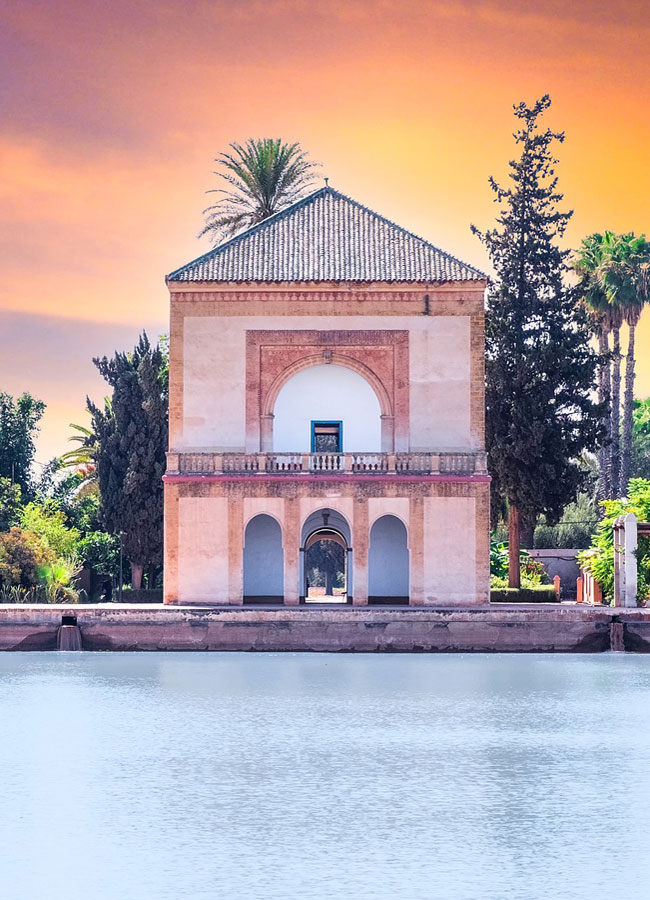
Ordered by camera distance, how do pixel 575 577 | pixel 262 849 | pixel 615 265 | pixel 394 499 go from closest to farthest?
1. pixel 262 849
2. pixel 394 499
3. pixel 575 577
4. pixel 615 265

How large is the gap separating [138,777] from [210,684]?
9.79 metres

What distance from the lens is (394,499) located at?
131 ft

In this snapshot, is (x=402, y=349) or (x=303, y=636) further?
(x=402, y=349)

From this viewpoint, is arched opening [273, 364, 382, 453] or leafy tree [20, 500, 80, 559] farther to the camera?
leafy tree [20, 500, 80, 559]

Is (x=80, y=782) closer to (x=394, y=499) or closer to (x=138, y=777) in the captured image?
(x=138, y=777)

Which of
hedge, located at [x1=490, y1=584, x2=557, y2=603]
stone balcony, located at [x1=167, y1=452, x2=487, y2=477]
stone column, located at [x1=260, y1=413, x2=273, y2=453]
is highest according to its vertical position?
stone column, located at [x1=260, y1=413, x2=273, y2=453]

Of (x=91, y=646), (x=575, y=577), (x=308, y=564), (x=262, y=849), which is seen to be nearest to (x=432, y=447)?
(x=91, y=646)

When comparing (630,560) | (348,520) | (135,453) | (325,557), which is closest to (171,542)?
(348,520)

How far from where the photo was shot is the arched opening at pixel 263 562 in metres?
41.0

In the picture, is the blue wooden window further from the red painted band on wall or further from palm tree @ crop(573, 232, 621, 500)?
palm tree @ crop(573, 232, 621, 500)

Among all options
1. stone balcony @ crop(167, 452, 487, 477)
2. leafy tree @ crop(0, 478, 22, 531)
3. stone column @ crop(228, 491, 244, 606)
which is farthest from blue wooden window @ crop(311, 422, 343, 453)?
leafy tree @ crop(0, 478, 22, 531)

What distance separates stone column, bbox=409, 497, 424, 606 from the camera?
131 ft

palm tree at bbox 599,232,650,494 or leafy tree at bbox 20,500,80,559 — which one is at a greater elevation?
palm tree at bbox 599,232,650,494

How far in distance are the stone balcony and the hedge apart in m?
6.44
